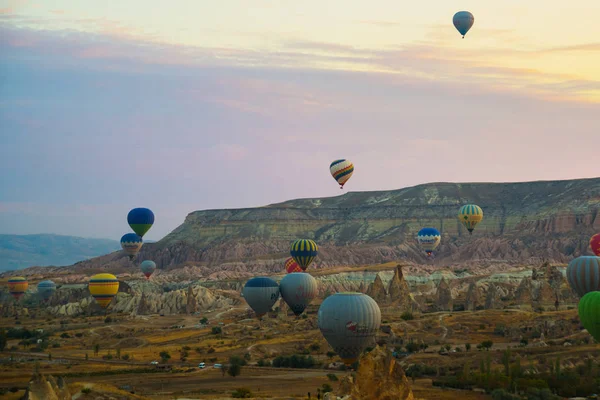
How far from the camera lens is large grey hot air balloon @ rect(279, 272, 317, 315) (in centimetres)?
9812

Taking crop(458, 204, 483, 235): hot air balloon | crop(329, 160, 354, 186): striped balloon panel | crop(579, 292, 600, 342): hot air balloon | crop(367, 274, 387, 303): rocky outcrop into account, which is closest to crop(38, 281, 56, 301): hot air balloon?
crop(329, 160, 354, 186): striped balloon panel

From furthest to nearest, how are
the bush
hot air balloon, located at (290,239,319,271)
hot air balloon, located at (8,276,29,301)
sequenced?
hot air balloon, located at (8,276,29,301) → hot air balloon, located at (290,239,319,271) → the bush

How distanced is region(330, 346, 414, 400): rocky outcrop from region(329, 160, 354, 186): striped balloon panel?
85328 mm

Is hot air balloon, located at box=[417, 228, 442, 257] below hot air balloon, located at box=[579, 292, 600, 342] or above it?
above

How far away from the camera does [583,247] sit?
616 ft

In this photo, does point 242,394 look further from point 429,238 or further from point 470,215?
point 429,238

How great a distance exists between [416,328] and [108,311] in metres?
60.1

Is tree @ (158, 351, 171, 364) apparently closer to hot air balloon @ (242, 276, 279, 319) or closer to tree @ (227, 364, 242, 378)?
tree @ (227, 364, 242, 378)

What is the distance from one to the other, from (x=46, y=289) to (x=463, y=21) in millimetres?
86181

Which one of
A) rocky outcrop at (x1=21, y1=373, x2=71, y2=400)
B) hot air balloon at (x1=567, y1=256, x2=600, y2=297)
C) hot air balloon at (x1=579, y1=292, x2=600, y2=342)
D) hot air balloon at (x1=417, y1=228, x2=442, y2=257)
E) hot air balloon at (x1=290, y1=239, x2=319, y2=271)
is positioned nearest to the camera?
rocky outcrop at (x1=21, y1=373, x2=71, y2=400)

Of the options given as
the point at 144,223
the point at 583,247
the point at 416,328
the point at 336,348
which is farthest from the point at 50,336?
the point at 583,247

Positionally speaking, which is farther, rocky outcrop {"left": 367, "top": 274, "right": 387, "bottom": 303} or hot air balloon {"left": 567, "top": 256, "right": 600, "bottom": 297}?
rocky outcrop {"left": 367, "top": 274, "right": 387, "bottom": 303}

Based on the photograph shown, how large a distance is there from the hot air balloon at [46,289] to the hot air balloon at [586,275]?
3742 inches

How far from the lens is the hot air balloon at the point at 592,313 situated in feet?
208
